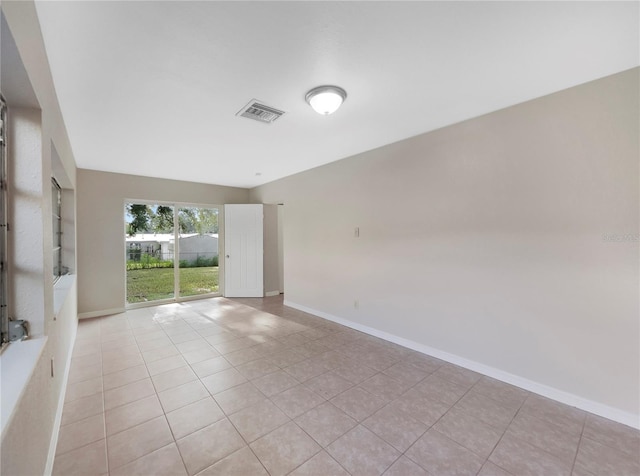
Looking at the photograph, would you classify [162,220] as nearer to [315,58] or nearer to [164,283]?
[164,283]

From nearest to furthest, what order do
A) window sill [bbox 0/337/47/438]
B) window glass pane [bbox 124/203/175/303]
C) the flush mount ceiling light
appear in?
1. window sill [bbox 0/337/47/438]
2. the flush mount ceiling light
3. window glass pane [bbox 124/203/175/303]

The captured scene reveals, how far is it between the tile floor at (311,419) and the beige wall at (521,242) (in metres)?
0.34

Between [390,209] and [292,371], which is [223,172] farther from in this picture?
[292,371]

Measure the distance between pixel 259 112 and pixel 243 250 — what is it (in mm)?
3884

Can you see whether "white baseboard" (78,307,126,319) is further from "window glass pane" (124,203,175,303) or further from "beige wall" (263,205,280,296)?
"beige wall" (263,205,280,296)

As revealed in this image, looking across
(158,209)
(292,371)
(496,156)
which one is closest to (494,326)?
(496,156)

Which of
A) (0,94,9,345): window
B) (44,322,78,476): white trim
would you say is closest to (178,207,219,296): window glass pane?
(44,322,78,476): white trim

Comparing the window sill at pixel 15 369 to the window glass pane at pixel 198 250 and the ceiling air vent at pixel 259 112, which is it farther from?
the window glass pane at pixel 198 250

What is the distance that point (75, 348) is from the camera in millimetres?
3262

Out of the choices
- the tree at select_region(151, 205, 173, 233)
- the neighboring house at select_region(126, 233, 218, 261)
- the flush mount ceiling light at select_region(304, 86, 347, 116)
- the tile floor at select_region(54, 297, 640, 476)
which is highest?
the flush mount ceiling light at select_region(304, 86, 347, 116)

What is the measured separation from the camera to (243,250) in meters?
5.96

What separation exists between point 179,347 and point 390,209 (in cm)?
314

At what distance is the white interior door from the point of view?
19.5ft

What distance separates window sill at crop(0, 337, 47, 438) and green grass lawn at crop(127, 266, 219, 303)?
4.18 m
